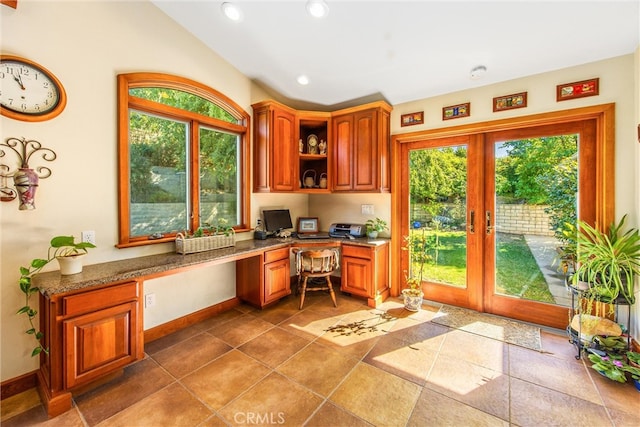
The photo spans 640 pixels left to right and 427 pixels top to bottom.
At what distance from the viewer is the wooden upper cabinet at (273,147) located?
3.27m

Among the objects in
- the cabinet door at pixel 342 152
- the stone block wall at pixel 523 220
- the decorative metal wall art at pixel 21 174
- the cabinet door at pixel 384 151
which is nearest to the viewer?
the decorative metal wall art at pixel 21 174

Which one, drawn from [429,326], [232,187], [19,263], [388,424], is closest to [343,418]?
[388,424]

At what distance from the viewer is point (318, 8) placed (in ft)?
6.79

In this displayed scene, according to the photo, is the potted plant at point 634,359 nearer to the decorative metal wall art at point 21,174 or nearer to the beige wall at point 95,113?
the beige wall at point 95,113

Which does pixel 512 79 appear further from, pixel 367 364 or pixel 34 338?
pixel 34 338

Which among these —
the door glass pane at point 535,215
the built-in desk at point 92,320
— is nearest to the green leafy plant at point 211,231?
the built-in desk at point 92,320

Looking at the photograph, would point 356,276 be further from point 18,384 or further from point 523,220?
point 18,384

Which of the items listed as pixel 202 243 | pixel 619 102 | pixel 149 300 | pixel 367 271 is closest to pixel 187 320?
pixel 149 300

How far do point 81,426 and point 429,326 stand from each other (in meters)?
2.82

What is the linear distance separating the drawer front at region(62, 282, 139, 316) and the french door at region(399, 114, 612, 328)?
2.98 m

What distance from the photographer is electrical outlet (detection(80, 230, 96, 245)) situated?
205 centimetres

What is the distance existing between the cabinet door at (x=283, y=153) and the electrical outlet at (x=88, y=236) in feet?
5.85

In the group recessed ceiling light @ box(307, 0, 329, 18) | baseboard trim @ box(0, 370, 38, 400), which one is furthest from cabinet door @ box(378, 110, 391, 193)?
baseboard trim @ box(0, 370, 38, 400)

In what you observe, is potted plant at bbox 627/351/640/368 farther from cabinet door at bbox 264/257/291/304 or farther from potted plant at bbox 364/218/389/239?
cabinet door at bbox 264/257/291/304
